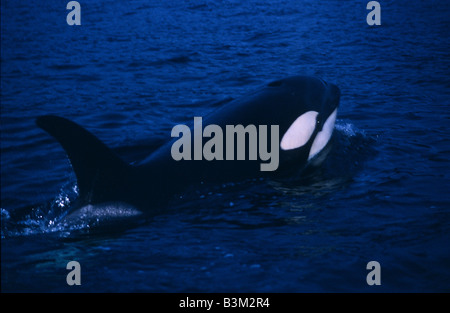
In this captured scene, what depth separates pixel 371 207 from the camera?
25.6 feet

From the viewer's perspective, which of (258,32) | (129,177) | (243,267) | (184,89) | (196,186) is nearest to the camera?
(243,267)

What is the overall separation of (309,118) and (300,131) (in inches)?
12.3

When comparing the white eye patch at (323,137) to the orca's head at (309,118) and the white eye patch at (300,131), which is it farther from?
the white eye patch at (300,131)

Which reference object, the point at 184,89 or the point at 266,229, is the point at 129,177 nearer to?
the point at 266,229

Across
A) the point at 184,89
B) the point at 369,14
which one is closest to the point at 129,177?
the point at 184,89

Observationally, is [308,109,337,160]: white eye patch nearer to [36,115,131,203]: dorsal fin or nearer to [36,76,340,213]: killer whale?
[36,76,340,213]: killer whale

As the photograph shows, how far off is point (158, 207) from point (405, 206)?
10.9ft

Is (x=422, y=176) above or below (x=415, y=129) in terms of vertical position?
below

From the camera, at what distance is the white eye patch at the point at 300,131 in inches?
328

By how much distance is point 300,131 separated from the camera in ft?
27.9

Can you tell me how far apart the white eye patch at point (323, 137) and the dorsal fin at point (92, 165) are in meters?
3.28

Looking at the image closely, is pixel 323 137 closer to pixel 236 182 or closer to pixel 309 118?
pixel 309 118

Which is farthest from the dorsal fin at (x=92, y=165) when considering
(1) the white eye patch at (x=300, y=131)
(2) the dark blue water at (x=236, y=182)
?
(1) the white eye patch at (x=300, y=131)

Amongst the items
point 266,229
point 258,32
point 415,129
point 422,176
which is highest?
point 258,32
